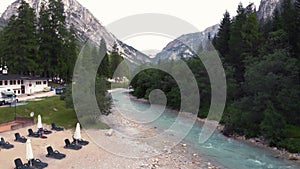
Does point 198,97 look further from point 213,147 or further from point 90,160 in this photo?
point 90,160

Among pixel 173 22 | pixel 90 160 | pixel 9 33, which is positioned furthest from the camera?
pixel 9 33

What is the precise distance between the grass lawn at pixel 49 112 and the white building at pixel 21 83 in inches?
229

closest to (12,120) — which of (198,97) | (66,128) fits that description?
(66,128)

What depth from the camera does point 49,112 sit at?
32.1 metres

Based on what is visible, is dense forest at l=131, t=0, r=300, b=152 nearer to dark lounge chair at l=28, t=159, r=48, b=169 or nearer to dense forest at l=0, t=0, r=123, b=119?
dark lounge chair at l=28, t=159, r=48, b=169

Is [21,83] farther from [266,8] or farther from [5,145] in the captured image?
[266,8]

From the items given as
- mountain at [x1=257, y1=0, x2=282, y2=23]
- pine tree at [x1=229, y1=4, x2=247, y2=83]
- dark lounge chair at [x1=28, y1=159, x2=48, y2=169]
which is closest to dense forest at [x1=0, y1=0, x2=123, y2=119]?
pine tree at [x1=229, y1=4, x2=247, y2=83]

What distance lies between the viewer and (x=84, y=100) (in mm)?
27797

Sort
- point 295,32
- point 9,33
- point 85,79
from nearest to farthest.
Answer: point 85,79
point 295,32
point 9,33

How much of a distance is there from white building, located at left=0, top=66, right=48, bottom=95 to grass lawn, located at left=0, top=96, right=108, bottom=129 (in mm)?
5811

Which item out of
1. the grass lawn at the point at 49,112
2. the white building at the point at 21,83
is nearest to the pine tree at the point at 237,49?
the grass lawn at the point at 49,112

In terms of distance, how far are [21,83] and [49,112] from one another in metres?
10.9

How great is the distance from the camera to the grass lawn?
91.8 ft

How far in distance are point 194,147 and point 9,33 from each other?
3883 cm
